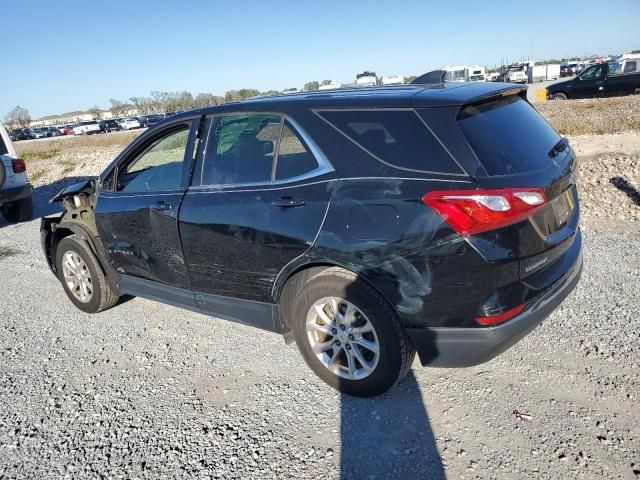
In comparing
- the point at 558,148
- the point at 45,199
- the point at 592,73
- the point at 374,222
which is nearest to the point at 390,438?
the point at 374,222

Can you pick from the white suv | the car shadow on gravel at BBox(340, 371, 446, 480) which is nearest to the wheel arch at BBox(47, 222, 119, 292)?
the car shadow on gravel at BBox(340, 371, 446, 480)

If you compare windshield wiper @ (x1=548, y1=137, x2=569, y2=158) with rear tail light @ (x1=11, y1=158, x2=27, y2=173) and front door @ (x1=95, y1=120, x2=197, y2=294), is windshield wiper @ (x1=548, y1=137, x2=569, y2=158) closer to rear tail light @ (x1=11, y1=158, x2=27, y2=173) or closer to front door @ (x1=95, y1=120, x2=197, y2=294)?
front door @ (x1=95, y1=120, x2=197, y2=294)

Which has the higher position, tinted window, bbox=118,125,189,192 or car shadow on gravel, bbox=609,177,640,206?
tinted window, bbox=118,125,189,192

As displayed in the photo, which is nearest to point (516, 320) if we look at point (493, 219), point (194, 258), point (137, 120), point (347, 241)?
point (493, 219)

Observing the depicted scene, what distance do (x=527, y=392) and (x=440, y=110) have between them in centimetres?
178

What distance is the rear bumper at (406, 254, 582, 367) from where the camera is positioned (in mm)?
2568

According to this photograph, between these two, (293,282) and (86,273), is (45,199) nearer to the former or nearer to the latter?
(86,273)

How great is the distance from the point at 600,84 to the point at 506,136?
2451cm

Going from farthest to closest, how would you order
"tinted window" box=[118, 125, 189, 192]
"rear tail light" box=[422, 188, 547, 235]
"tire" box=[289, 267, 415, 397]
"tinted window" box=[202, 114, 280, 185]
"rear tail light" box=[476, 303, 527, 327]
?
"tinted window" box=[118, 125, 189, 192] → "tinted window" box=[202, 114, 280, 185] → "tire" box=[289, 267, 415, 397] → "rear tail light" box=[476, 303, 527, 327] → "rear tail light" box=[422, 188, 547, 235]

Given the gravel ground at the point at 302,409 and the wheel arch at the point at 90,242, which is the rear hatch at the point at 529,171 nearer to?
the gravel ground at the point at 302,409

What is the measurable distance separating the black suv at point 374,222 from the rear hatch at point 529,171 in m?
0.01

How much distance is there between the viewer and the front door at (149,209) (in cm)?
371

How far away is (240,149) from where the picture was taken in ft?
11.3

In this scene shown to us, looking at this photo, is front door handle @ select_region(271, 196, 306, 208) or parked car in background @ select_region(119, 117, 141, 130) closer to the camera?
front door handle @ select_region(271, 196, 306, 208)
